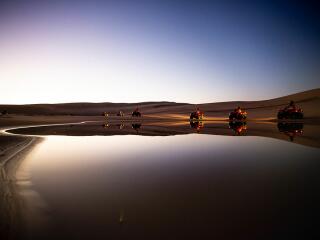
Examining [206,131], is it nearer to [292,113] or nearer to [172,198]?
[172,198]

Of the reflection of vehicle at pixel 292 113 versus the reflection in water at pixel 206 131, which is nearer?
the reflection in water at pixel 206 131

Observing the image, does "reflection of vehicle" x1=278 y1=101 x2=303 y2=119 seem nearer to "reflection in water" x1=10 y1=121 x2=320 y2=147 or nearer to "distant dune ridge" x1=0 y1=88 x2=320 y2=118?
A: "reflection in water" x1=10 y1=121 x2=320 y2=147

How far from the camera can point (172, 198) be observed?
543cm

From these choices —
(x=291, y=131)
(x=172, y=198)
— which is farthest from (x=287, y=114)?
(x=172, y=198)

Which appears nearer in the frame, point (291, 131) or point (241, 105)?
point (291, 131)

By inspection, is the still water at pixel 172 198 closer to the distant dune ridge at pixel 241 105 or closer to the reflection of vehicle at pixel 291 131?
the reflection of vehicle at pixel 291 131

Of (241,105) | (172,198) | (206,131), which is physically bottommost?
(206,131)

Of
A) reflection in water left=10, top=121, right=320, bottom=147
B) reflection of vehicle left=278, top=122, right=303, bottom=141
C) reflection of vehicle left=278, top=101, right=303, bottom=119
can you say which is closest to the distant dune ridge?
reflection of vehicle left=278, top=101, right=303, bottom=119

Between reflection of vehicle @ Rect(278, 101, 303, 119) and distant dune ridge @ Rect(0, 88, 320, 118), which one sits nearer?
reflection of vehicle @ Rect(278, 101, 303, 119)

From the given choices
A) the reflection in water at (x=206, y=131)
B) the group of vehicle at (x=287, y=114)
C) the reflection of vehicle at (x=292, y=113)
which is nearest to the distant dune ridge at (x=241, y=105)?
the group of vehicle at (x=287, y=114)

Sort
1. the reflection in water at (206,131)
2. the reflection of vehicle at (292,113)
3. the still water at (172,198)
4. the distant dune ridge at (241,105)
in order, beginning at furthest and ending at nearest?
the distant dune ridge at (241,105) → the reflection of vehicle at (292,113) → the reflection in water at (206,131) → the still water at (172,198)

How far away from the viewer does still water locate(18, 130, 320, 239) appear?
4016 millimetres

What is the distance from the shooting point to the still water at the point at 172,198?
4.02m

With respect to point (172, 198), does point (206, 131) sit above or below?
below
